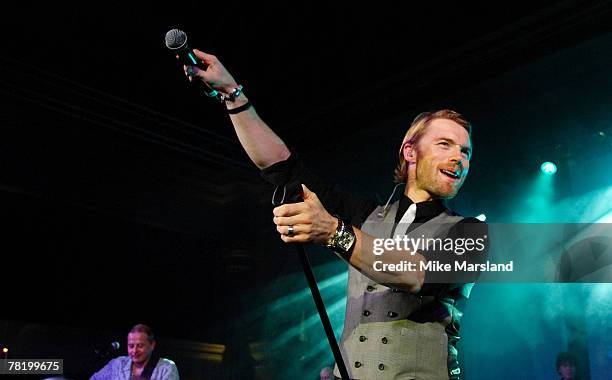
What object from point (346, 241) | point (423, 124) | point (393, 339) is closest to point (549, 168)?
point (423, 124)

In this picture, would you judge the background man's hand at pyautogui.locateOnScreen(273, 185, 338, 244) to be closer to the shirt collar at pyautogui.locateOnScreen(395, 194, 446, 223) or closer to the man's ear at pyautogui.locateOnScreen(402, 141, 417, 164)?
the shirt collar at pyautogui.locateOnScreen(395, 194, 446, 223)

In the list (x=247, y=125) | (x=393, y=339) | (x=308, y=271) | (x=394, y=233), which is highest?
(x=247, y=125)

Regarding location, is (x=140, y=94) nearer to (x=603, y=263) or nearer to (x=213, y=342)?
(x=213, y=342)

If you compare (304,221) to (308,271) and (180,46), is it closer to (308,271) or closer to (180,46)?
(308,271)

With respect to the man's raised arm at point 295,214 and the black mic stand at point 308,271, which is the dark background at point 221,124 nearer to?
the man's raised arm at point 295,214

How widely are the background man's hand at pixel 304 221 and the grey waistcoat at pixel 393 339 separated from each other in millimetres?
579

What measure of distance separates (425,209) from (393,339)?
53 centimetres

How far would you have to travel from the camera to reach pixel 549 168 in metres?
8.41

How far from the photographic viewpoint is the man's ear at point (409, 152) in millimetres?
2527

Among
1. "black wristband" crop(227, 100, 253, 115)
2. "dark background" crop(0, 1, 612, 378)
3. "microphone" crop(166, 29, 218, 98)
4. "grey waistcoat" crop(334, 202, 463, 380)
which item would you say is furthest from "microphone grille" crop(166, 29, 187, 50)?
"dark background" crop(0, 1, 612, 378)

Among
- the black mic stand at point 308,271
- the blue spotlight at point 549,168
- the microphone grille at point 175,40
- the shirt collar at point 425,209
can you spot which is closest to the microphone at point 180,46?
the microphone grille at point 175,40

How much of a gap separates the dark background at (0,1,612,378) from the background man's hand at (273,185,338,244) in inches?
221

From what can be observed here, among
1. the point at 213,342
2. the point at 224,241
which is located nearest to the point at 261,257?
the point at 224,241

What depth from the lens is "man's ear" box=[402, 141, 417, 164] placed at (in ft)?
8.29
